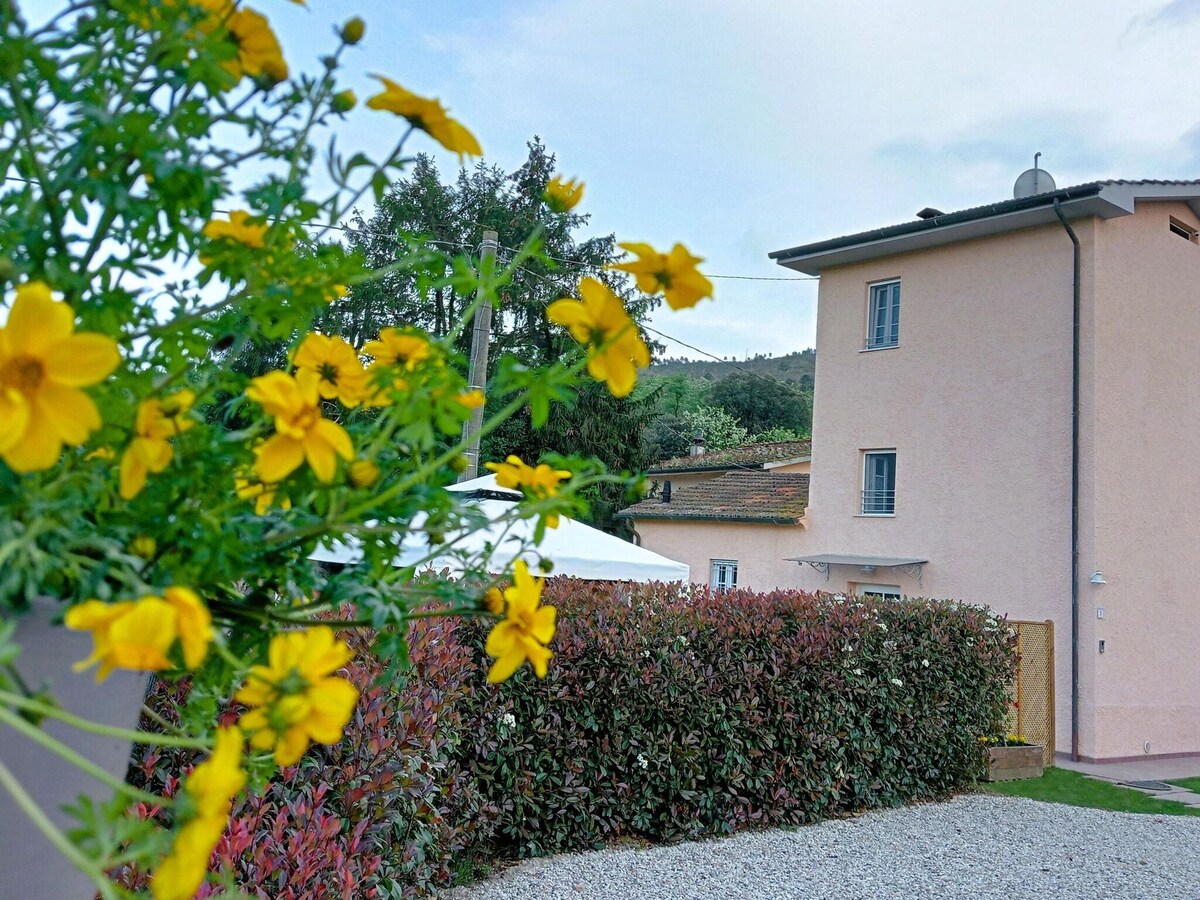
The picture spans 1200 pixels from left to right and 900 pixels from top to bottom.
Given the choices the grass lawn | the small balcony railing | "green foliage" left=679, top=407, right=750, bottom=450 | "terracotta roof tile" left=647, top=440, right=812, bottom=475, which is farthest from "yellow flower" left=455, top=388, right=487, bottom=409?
"green foliage" left=679, top=407, right=750, bottom=450

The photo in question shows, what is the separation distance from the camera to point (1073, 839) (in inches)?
265

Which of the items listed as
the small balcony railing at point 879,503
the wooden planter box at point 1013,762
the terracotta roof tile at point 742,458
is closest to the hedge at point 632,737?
the wooden planter box at point 1013,762

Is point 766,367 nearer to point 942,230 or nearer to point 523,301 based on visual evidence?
point 523,301

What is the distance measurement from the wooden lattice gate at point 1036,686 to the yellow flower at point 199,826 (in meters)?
10.7

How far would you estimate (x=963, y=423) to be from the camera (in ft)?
39.4

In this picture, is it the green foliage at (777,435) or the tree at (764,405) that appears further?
the tree at (764,405)

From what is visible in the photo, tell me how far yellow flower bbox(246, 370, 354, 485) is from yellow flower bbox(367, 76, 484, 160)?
8.9 inches

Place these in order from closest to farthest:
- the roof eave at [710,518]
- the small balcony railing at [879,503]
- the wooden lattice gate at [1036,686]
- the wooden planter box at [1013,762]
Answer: the wooden planter box at [1013,762] < the wooden lattice gate at [1036,686] < the small balcony railing at [879,503] < the roof eave at [710,518]

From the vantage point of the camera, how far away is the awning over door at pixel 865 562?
12.1 meters

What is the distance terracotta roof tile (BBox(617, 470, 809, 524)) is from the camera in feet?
46.9

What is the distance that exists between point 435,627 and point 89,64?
3975 millimetres

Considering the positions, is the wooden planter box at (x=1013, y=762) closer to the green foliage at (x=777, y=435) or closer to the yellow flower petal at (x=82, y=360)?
the yellow flower petal at (x=82, y=360)

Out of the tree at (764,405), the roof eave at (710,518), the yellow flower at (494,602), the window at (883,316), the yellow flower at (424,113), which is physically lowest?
the yellow flower at (494,602)

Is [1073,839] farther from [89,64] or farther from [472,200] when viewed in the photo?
[472,200]
